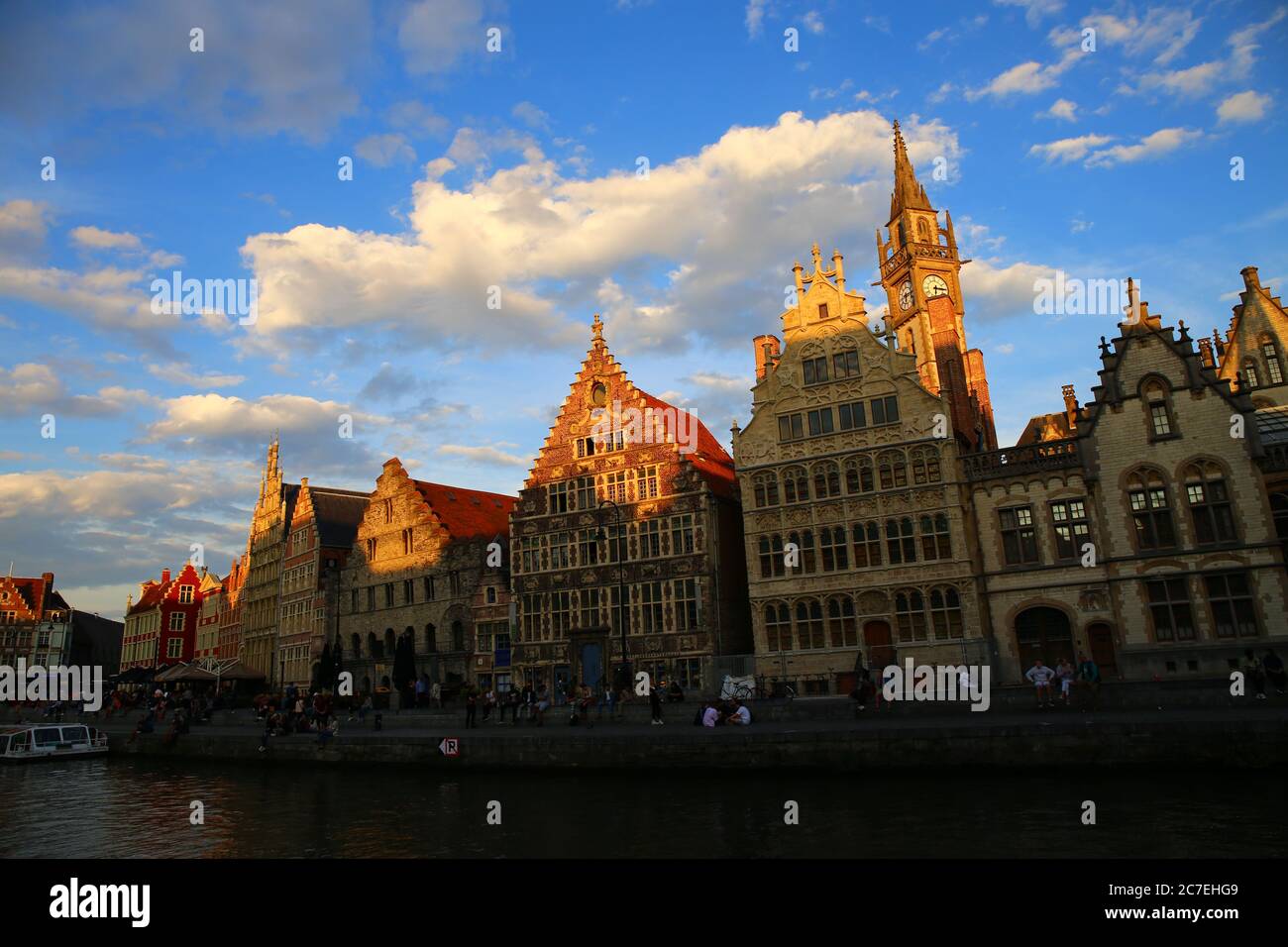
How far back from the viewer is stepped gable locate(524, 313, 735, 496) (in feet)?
156

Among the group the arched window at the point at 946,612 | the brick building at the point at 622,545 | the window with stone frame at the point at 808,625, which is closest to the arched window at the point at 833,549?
the window with stone frame at the point at 808,625

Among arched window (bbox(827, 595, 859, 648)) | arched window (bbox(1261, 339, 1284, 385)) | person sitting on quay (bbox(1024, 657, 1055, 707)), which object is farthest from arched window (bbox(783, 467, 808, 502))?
arched window (bbox(1261, 339, 1284, 385))

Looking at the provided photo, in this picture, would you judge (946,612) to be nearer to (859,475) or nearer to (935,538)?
(935,538)

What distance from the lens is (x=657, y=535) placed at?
44.7m

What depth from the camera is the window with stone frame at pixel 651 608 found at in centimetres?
4379

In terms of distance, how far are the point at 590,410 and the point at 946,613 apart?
898 inches

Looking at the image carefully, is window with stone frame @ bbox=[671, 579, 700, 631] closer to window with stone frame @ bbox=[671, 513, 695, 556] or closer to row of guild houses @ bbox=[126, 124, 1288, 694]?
row of guild houses @ bbox=[126, 124, 1288, 694]

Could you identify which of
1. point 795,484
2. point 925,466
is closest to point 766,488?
point 795,484

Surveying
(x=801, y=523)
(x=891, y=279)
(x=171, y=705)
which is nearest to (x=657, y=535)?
(x=801, y=523)

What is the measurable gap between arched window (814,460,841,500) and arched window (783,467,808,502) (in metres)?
0.60

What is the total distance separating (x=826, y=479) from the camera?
4122 cm

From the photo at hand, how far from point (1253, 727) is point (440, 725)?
1143 inches
